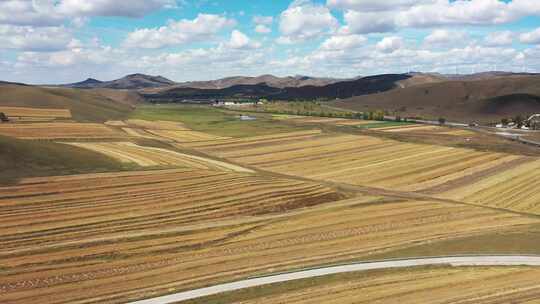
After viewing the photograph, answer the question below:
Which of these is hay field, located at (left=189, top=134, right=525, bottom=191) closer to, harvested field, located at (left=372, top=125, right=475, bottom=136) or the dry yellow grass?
harvested field, located at (left=372, top=125, right=475, bottom=136)

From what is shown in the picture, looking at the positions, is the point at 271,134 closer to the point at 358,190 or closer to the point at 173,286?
the point at 358,190

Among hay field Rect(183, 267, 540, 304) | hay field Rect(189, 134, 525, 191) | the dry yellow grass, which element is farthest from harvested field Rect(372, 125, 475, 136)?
the dry yellow grass

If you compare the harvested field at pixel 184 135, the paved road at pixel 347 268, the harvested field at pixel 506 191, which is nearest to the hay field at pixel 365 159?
the harvested field at pixel 506 191

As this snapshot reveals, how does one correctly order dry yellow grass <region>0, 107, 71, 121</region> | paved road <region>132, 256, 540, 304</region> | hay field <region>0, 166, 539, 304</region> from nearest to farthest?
paved road <region>132, 256, 540, 304</region> → hay field <region>0, 166, 539, 304</region> → dry yellow grass <region>0, 107, 71, 121</region>

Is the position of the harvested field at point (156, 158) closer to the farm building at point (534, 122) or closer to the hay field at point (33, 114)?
the hay field at point (33, 114)

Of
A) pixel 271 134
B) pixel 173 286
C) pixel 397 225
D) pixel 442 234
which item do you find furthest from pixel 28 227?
pixel 271 134

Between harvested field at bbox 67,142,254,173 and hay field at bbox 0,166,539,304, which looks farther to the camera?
harvested field at bbox 67,142,254,173
